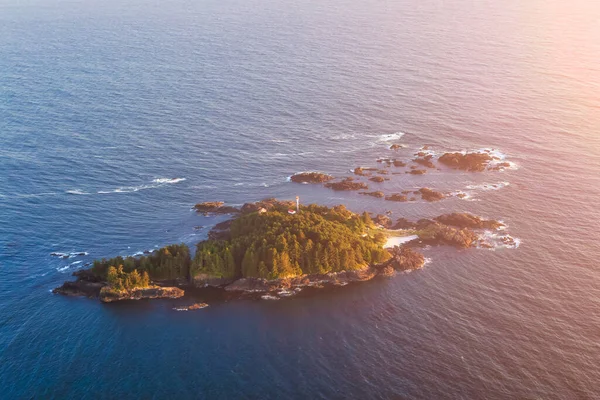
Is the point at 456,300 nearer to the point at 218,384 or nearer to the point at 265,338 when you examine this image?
the point at 265,338

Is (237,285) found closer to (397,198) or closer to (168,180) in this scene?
(397,198)

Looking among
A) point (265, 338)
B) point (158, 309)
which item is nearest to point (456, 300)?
point (265, 338)

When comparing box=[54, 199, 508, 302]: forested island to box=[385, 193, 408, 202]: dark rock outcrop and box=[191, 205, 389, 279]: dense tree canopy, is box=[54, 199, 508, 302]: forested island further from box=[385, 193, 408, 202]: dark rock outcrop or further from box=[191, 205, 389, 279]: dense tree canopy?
box=[385, 193, 408, 202]: dark rock outcrop

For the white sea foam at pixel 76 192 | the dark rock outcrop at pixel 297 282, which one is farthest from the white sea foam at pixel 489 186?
the white sea foam at pixel 76 192

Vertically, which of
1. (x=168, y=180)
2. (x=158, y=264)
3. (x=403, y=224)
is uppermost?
(x=168, y=180)

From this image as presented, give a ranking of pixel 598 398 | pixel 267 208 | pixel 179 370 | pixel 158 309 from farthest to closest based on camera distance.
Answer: pixel 267 208 < pixel 158 309 < pixel 179 370 < pixel 598 398

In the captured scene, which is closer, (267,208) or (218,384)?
(218,384)

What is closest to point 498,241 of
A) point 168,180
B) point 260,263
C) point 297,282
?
point 297,282
